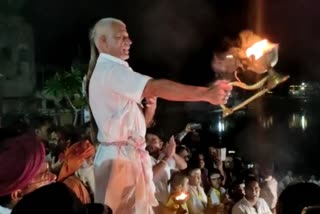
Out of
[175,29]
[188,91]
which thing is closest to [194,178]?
[175,29]

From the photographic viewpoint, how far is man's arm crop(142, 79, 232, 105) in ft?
6.74

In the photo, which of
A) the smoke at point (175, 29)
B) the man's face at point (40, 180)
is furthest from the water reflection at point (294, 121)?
the man's face at point (40, 180)

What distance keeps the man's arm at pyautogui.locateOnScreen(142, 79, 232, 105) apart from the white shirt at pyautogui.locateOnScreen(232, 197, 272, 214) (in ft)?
5.02

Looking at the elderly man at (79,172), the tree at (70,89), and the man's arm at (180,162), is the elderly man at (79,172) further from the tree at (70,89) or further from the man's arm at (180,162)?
the tree at (70,89)

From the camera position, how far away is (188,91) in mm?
2092

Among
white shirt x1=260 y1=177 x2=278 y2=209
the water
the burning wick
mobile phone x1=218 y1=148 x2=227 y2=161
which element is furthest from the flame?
mobile phone x1=218 y1=148 x2=227 y2=161

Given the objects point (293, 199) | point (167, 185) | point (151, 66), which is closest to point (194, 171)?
point (167, 185)

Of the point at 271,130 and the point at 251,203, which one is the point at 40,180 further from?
the point at 271,130

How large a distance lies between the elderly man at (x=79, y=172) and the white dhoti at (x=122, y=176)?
0.80 feet

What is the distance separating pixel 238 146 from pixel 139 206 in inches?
106

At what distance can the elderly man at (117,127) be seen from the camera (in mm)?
2211

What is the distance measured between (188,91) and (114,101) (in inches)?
11.4

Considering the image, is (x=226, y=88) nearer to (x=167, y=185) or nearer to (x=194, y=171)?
(x=167, y=185)

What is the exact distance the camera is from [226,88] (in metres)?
2.07
